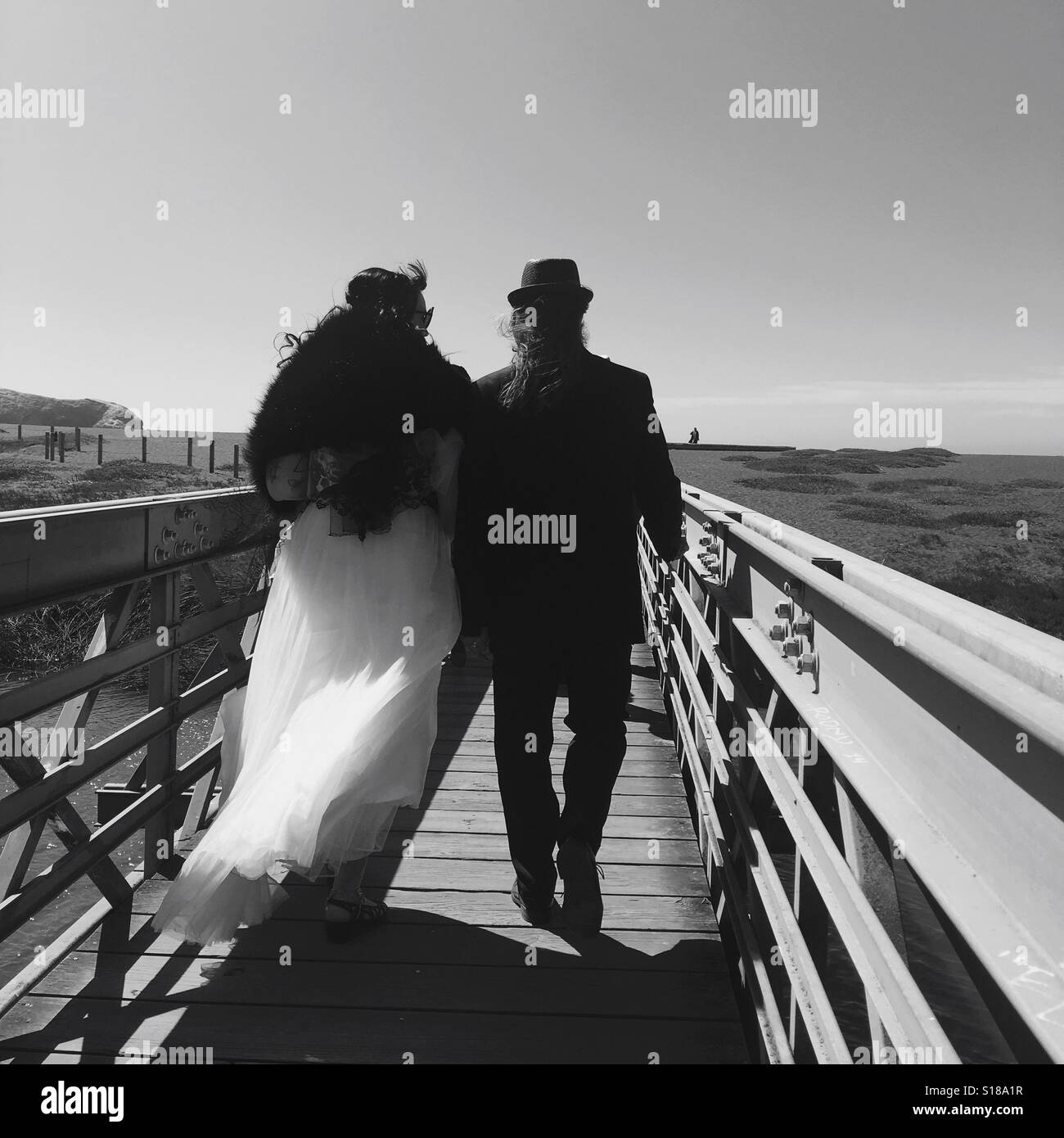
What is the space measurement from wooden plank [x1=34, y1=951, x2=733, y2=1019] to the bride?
17cm

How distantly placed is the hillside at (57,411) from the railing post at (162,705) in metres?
113

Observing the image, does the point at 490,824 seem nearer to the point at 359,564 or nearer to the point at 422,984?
the point at 422,984

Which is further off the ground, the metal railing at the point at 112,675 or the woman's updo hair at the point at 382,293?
the woman's updo hair at the point at 382,293

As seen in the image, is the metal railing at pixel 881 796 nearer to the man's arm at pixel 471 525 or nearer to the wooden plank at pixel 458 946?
the wooden plank at pixel 458 946

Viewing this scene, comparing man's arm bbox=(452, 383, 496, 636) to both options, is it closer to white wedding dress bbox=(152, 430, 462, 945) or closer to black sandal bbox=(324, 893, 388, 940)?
white wedding dress bbox=(152, 430, 462, 945)

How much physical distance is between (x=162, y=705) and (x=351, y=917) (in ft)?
2.56

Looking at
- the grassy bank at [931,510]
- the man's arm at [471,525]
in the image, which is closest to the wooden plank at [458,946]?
the man's arm at [471,525]

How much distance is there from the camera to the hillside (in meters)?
109

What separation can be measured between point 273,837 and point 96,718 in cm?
824

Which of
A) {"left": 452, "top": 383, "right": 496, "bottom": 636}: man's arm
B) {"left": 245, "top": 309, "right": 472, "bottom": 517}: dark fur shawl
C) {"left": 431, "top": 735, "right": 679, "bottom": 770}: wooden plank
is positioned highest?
{"left": 245, "top": 309, "right": 472, "bottom": 517}: dark fur shawl

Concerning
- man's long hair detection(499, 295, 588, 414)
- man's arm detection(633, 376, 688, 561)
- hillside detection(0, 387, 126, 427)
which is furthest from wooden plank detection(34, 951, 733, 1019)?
hillside detection(0, 387, 126, 427)

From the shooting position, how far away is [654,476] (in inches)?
102

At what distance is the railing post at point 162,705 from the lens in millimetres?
2666

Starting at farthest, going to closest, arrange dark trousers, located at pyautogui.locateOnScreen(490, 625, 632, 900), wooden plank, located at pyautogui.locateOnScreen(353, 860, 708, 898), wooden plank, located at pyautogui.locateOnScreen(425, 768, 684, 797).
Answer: wooden plank, located at pyautogui.locateOnScreen(425, 768, 684, 797) → wooden plank, located at pyautogui.locateOnScreen(353, 860, 708, 898) → dark trousers, located at pyautogui.locateOnScreen(490, 625, 632, 900)
